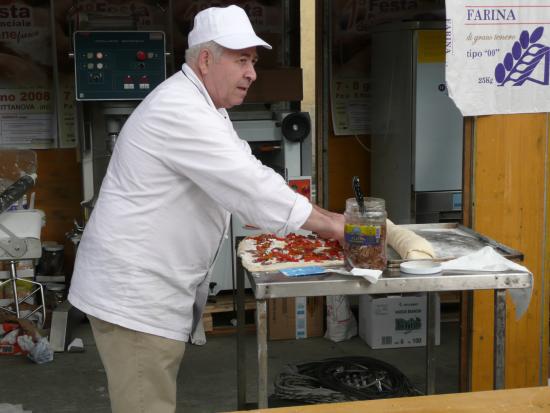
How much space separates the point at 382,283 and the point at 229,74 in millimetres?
824

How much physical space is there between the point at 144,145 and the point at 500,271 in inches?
48.8

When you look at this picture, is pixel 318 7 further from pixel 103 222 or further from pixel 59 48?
pixel 103 222

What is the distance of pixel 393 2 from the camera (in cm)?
580

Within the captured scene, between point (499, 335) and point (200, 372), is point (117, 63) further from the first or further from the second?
point (499, 335)

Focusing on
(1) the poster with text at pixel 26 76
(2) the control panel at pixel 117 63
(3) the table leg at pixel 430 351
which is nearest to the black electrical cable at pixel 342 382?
(3) the table leg at pixel 430 351

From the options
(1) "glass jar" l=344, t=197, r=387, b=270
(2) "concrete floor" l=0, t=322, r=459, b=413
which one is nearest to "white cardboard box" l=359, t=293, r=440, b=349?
(2) "concrete floor" l=0, t=322, r=459, b=413

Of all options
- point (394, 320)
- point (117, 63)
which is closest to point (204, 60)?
point (117, 63)

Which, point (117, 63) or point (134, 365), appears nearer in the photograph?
point (134, 365)

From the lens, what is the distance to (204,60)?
2475 mm

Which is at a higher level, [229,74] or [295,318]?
[229,74]

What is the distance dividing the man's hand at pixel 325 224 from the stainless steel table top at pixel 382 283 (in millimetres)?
140

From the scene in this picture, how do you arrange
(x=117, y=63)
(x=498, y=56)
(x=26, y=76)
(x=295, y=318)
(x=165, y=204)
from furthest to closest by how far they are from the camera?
(x=26, y=76)
(x=295, y=318)
(x=117, y=63)
(x=498, y=56)
(x=165, y=204)

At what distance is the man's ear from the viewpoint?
246 centimetres

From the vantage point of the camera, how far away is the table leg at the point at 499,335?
8.82 feet
